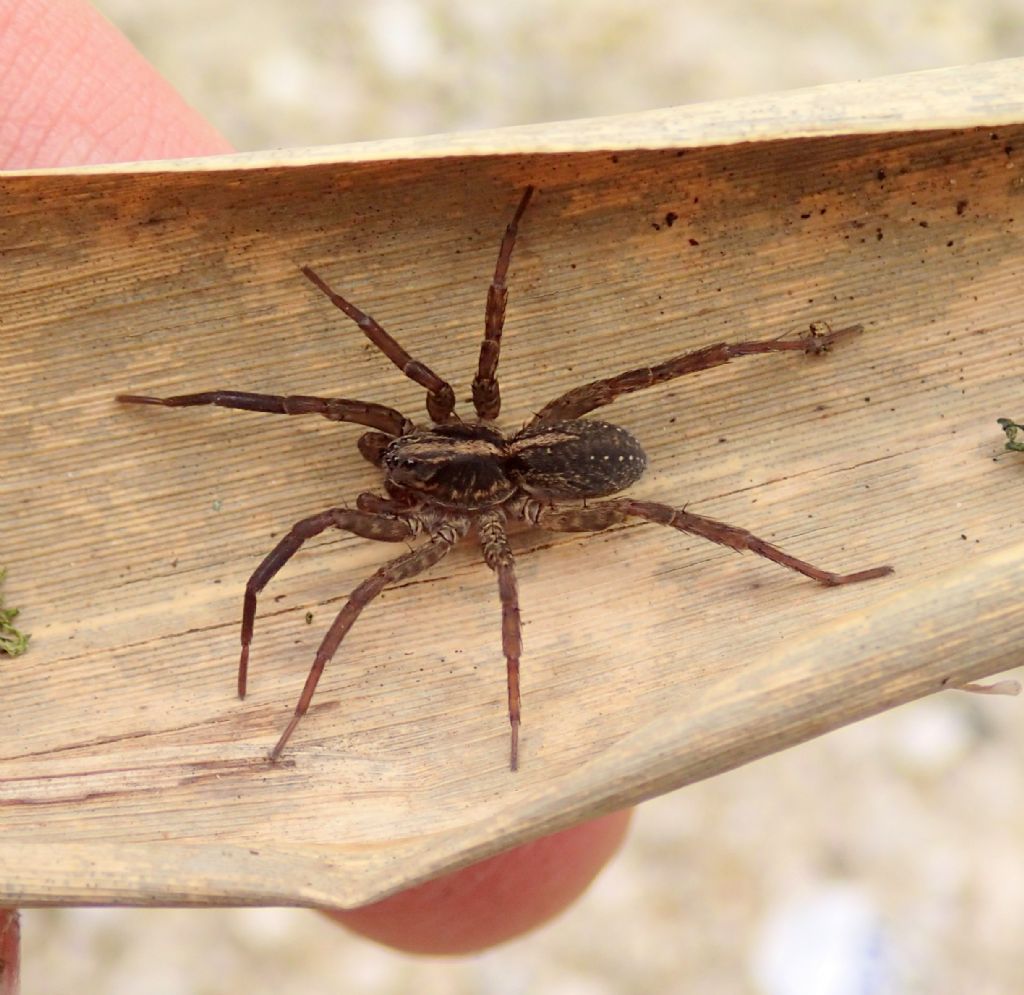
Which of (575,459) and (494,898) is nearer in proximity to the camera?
(575,459)

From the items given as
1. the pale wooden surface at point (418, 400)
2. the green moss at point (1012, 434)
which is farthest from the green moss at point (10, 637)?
the green moss at point (1012, 434)

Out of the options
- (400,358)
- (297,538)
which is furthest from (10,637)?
(400,358)

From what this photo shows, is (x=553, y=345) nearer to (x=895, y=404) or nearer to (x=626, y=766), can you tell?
(x=895, y=404)

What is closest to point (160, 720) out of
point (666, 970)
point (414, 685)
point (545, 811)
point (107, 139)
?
point (414, 685)

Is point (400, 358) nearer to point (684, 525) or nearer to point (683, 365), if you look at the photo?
point (683, 365)

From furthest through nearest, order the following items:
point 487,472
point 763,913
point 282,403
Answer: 1. point 763,913
2. point 487,472
3. point 282,403

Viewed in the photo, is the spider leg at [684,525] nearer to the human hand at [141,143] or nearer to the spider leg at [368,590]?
the spider leg at [368,590]

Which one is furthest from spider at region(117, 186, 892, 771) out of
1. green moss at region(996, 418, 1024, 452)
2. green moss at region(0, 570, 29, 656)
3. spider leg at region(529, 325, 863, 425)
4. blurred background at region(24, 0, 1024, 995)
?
blurred background at region(24, 0, 1024, 995)

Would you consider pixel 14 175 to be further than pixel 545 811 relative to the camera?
Yes
